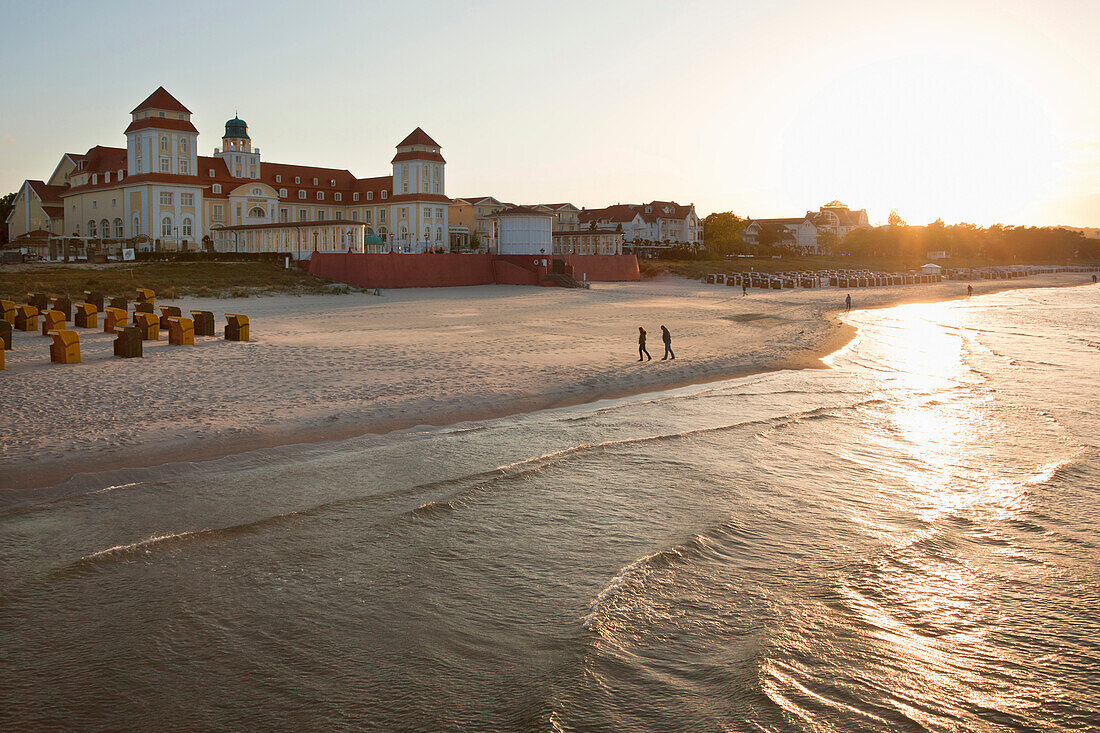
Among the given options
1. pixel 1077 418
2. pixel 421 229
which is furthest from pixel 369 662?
pixel 421 229

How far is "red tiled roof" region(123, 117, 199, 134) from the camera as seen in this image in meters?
69.1

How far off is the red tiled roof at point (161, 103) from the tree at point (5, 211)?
93.7 feet

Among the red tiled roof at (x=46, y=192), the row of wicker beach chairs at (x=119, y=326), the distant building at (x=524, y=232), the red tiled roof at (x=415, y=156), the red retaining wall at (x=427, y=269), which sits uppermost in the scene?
the red tiled roof at (x=415, y=156)

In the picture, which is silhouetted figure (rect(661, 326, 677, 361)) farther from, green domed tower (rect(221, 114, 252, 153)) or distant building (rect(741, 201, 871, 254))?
distant building (rect(741, 201, 871, 254))

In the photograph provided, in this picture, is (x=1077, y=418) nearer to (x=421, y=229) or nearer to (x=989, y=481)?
(x=989, y=481)

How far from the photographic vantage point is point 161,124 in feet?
228

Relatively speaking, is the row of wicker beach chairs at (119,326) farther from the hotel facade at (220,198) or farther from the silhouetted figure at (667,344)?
the hotel facade at (220,198)

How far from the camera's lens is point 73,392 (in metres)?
15.2

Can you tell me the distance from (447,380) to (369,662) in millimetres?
12127

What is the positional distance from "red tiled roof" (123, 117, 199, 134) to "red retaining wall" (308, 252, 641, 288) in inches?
1074

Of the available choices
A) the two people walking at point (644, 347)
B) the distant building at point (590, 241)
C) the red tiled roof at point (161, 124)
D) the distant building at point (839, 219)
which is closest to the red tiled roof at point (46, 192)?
the red tiled roof at point (161, 124)

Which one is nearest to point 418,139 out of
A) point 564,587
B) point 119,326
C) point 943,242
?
point 119,326

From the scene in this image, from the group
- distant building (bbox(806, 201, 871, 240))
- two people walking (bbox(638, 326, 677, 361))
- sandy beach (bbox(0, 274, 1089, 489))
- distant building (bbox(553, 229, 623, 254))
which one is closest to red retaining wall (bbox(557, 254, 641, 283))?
distant building (bbox(553, 229, 623, 254))

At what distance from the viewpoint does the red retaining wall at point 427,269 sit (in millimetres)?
53000
